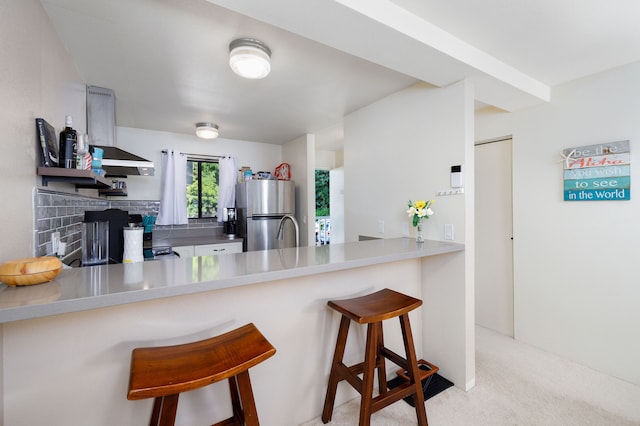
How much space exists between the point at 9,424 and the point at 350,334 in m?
1.59

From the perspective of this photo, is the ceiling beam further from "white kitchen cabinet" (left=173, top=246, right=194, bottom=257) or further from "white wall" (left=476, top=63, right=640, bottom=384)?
"white kitchen cabinet" (left=173, top=246, right=194, bottom=257)

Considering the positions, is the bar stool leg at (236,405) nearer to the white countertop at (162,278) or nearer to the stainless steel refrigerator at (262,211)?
the white countertop at (162,278)

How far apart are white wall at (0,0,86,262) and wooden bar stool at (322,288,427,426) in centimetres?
145

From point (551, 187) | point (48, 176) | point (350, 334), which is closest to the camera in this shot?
point (48, 176)

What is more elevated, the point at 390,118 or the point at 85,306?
the point at 390,118

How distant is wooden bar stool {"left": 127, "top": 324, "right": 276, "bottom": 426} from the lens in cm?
89

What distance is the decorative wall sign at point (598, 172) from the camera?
81.1 inches

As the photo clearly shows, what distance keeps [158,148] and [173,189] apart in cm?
60

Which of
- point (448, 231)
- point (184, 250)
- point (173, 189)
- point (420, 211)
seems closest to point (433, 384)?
point (448, 231)

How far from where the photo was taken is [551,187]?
245 cm

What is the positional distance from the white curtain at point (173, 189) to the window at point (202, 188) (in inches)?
7.1

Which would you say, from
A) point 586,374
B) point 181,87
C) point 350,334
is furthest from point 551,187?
point 181,87

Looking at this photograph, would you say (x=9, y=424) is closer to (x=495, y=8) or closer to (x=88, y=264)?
(x=88, y=264)

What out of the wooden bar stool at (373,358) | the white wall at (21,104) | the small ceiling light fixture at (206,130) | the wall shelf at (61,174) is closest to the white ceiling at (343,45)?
the white wall at (21,104)
